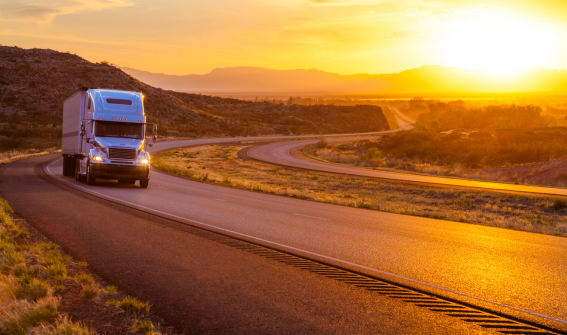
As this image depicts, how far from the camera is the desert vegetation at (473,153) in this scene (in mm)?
37938

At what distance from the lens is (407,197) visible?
84.0 ft

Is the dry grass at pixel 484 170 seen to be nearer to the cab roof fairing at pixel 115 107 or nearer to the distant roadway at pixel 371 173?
the distant roadway at pixel 371 173

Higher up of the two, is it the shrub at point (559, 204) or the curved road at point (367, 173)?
the shrub at point (559, 204)

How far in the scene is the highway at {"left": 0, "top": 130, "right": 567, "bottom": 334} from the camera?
5.77 meters

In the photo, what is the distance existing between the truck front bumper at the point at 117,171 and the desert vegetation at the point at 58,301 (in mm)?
10312

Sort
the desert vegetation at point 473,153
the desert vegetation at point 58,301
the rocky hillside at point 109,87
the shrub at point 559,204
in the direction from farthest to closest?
the rocky hillside at point 109,87
the desert vegetation at point 473,153
the shrub at point 559,204
the desert vegetation at point 58,301

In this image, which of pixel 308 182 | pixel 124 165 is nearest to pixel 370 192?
pixel 308 182

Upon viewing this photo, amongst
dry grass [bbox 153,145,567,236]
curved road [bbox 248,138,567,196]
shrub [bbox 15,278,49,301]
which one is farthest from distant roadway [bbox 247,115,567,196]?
shrub [bbox 15,278,49,301]

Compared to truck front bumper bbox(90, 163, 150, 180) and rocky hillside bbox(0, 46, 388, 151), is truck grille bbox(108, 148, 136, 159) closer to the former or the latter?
truck front bumper bbox(90, 163, 150, 180)

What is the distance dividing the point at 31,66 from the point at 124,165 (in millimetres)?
86515

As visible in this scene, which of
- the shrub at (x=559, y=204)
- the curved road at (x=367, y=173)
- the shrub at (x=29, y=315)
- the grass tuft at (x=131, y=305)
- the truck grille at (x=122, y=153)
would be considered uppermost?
the truck grille at (x=122, y=153)

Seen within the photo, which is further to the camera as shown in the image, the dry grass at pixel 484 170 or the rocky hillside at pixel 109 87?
the rocky hillside at pixel 109 87

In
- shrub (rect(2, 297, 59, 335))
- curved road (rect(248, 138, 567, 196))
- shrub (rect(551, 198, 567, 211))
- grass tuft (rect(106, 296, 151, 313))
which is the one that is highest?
shrub (rect(2, 297, 59, 335))

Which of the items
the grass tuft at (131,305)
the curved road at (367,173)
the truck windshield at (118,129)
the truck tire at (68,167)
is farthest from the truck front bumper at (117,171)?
the curved road at (367,173)
